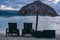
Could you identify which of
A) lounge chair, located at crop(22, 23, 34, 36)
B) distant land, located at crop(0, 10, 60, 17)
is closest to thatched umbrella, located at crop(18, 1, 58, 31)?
distant land, located at crop(0, 10, 60, 17)

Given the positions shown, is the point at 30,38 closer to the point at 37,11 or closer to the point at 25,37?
the point at 25,37

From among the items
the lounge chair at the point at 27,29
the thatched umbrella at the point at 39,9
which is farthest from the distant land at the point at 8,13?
the lounge chair at the point at 27,29

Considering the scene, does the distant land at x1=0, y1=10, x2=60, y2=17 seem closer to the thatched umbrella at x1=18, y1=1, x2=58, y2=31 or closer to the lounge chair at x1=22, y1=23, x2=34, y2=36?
the thatched umbrella at x1=18, y1=1, x2=58, y2=31

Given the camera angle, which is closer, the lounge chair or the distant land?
the lounge chair

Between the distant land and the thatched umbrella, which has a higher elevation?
the thatched umbrella

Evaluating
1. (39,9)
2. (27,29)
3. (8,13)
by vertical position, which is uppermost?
(39,9)

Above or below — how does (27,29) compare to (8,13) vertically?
below

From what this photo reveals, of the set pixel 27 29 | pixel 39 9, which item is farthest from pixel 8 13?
pixel 39 9

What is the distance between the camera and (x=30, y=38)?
8031 millimetres

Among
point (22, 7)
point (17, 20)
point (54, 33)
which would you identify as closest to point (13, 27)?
point (17, 20)

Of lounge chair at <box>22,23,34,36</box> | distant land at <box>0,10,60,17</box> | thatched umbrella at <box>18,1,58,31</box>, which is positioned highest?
thatched umbrella at <box>18,1,58,31</box>

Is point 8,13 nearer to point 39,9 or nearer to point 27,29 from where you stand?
point 27,29

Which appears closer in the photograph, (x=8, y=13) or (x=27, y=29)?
(x=27, y=29)

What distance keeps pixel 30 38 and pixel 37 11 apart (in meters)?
1.12
